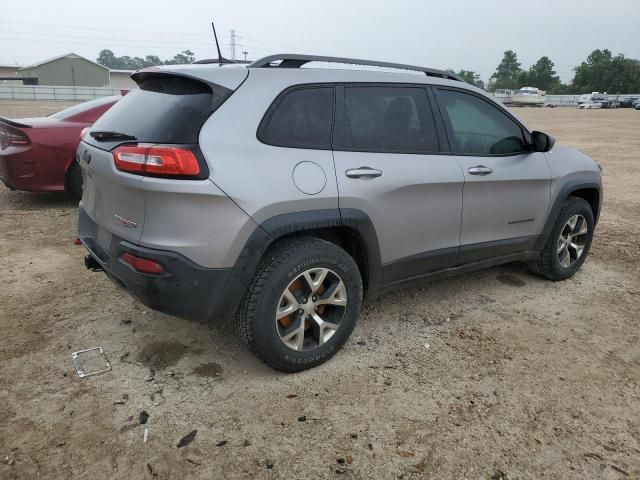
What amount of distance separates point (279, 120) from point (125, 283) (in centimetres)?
122

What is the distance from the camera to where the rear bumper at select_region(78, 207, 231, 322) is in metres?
2.63

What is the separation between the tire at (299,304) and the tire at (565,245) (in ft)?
7.20

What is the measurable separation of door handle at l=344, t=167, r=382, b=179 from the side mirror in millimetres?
1691

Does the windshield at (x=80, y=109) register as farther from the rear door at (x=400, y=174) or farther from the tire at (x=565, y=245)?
the tire at (x=565, y=245)

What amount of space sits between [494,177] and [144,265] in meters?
2.56

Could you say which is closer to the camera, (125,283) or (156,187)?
(156,187)

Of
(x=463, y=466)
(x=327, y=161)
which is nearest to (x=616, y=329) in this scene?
(x=463, y=466)

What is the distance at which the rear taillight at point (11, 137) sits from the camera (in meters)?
6.21

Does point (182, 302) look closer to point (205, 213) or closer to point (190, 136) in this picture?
point (205, 213)

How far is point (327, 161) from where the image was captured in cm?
300

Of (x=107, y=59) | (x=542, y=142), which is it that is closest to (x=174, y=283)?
(x=542, y=142)

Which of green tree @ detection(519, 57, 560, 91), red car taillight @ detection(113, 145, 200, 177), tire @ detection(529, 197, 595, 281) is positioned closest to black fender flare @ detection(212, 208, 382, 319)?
red car taillight @ detection(113, 145, 200, 177)

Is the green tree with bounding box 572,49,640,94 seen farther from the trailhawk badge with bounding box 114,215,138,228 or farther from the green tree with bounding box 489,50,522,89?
the trailhawk badge with bounding box 114,215,138,228

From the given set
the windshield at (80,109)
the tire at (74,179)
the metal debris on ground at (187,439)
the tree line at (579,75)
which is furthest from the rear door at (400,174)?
the tree line at (579,75)
